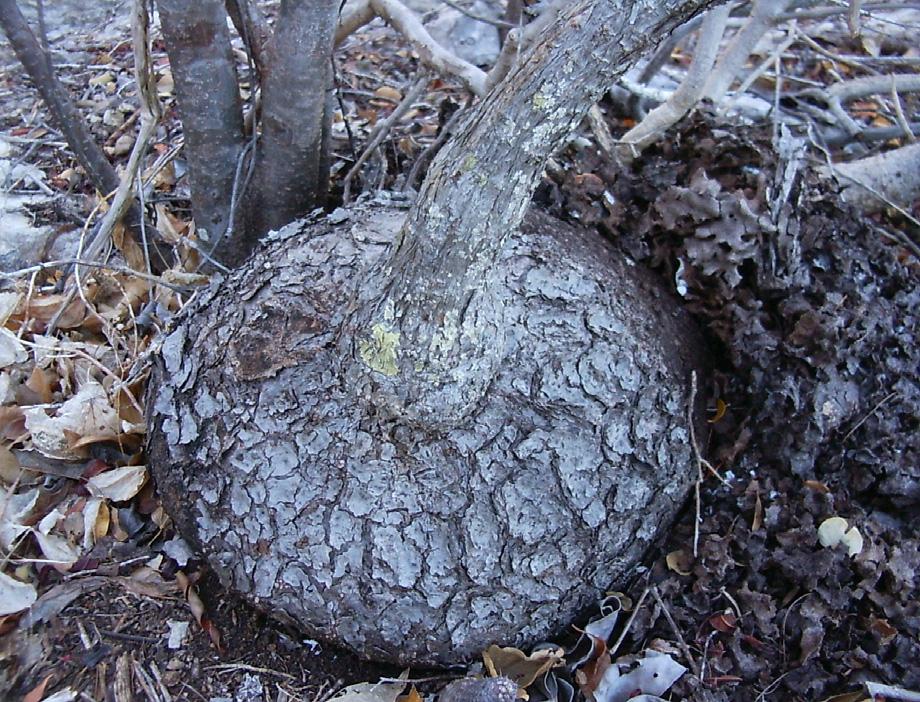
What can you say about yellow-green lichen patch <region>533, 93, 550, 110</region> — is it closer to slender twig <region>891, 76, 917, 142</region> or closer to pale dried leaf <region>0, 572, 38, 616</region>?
pale dried leaf <region>0, 572, 38, 616</region>

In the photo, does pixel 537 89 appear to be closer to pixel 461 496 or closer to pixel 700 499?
pixel 461 496

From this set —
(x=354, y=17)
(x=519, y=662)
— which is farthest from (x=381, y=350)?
(x=354, y=17)

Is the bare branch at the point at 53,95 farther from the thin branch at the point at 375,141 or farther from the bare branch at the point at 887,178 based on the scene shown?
the bare branch at the point at 887,178

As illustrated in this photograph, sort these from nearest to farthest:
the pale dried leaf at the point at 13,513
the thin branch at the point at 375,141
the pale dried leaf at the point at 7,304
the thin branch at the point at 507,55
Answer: the pale dried leaf at the point at 13,513 → the thin branch at the point at 507,55 → the pale dried leaf at the point at 7,304 → the thin branch at the point at 375,141

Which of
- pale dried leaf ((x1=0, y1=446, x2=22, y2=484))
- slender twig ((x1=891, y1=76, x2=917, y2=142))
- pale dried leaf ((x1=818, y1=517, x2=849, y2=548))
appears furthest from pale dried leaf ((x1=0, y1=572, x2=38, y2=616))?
slender twig ((x1=891, y1=76, x2=917, y2=142))

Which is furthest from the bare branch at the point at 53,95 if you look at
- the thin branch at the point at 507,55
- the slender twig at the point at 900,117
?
the slender twig at the point at 900,117

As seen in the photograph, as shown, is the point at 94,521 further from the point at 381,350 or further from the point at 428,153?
the point at 428,153

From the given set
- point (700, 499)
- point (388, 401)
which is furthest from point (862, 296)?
point (388, 401)
